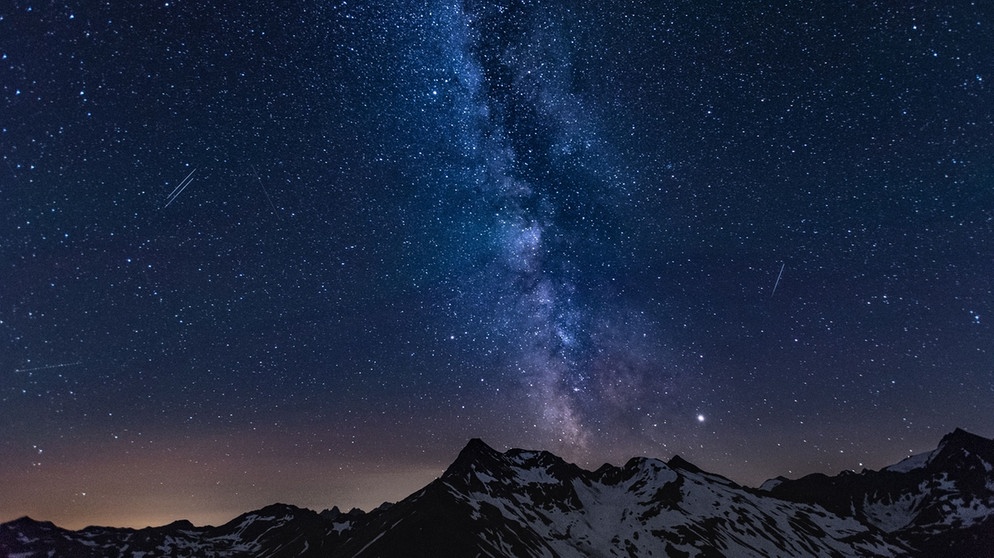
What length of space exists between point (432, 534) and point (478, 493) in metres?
47.6

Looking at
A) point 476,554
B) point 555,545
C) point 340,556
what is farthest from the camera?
point 555,545

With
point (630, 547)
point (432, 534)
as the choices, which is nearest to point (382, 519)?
point (432, 534)

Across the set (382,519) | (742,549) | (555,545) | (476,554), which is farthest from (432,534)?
(742,549)

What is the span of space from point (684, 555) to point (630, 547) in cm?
1804

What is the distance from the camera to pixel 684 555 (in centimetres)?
18950

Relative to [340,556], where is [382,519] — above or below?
above

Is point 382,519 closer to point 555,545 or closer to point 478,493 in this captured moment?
point 478,493

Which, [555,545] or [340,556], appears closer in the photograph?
[340,556]

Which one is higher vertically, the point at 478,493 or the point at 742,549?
the point at 478,493

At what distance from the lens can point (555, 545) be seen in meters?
181

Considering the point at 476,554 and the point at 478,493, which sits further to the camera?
the point at 478,493

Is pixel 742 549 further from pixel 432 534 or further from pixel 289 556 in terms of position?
pixel 289 556

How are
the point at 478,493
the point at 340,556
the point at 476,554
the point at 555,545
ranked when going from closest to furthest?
the point at 476,554, the point at 340,556, the point at 555,545, the point at 478,493

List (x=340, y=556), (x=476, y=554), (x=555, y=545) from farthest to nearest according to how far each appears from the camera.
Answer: (x=555, y=545)
(x=340, y=556)
(x=476, y=554)
